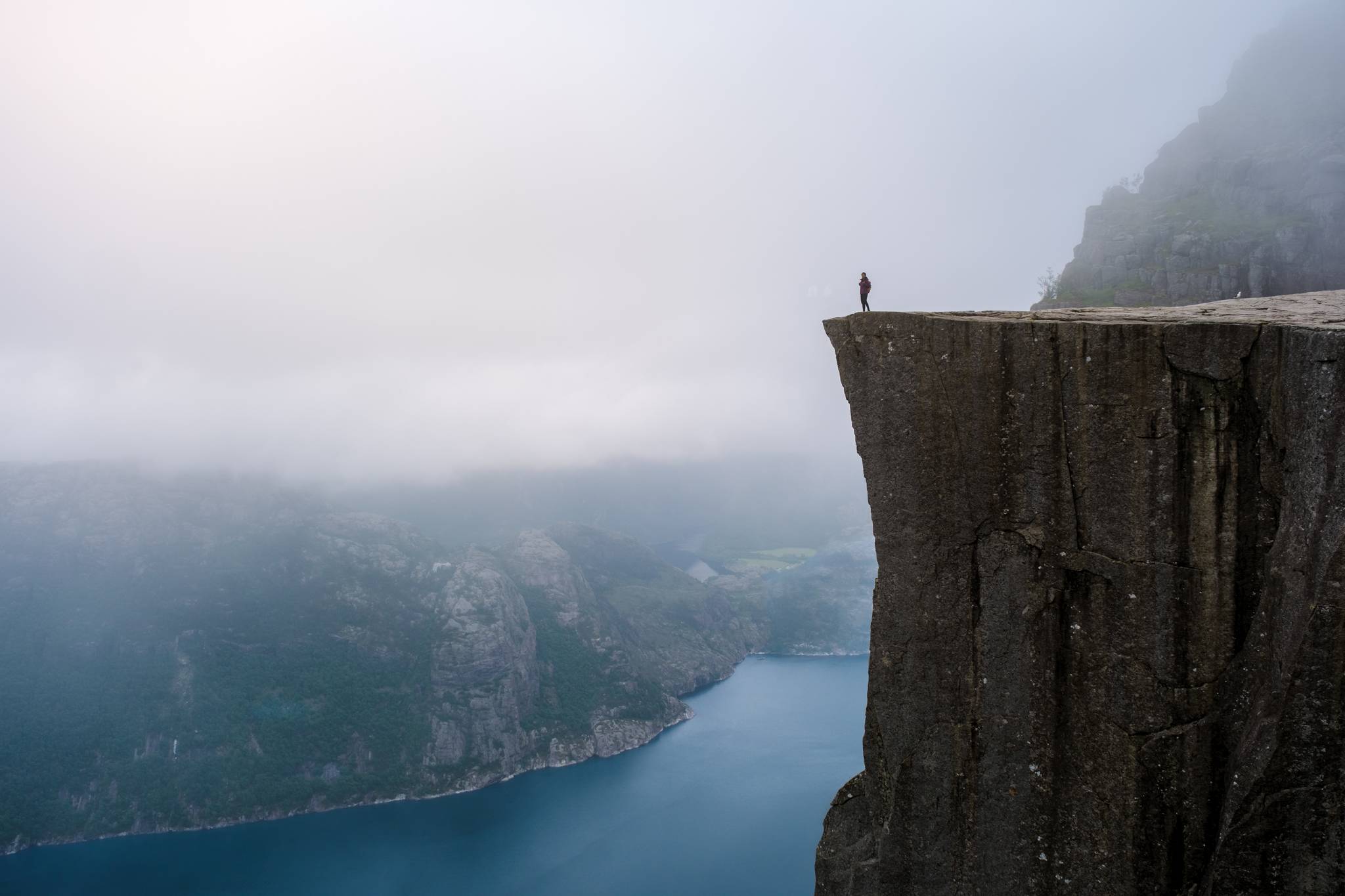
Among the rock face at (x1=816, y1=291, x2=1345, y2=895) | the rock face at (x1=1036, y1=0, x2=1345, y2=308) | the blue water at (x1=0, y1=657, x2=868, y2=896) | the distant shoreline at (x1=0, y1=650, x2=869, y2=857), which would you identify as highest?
the rock face at (x1=1036, y1=0, x2=1345, y2=308)

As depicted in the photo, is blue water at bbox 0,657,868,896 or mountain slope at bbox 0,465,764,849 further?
mountain slope at bbox 0,465,764,849

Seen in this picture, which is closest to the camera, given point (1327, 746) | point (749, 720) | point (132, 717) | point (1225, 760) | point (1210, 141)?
point (1327, 746)

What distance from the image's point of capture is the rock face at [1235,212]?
47375 mm

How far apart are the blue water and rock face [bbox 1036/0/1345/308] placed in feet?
281

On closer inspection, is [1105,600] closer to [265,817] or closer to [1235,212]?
[1235,212]

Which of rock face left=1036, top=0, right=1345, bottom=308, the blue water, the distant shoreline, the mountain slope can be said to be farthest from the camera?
the mountain slope

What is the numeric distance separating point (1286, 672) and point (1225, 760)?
192 centimetres

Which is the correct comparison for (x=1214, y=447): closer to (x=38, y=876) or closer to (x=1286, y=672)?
(x=1286, y=672)

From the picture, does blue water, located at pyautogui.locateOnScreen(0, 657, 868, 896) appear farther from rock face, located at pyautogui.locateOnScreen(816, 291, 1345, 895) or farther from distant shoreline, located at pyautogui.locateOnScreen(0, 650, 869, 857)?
rock face, located at pyautogui.locateOnScreen(816, 291, 1345, 895)

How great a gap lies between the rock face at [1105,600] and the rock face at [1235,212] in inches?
910

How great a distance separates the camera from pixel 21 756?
15375 cm

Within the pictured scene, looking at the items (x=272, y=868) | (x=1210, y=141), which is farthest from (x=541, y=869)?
(x=1210, y=141)

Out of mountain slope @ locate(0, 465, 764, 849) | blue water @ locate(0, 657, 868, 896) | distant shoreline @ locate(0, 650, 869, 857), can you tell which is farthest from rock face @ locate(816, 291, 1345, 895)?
mountain slope @ locate(0, 465, 764, 849)

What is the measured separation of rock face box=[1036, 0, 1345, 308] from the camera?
4738 cm
